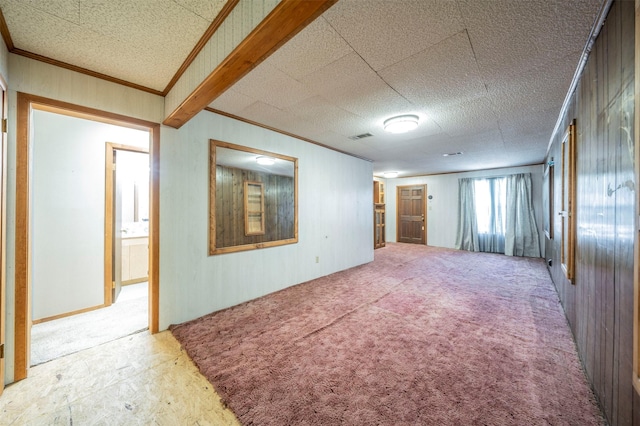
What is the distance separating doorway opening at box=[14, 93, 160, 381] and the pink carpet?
104 cm

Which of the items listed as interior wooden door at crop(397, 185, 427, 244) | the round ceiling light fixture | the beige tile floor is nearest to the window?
interior wooden door at crop(397, 185, 427, 244)

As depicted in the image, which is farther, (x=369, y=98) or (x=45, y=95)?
(x=369, y=98)

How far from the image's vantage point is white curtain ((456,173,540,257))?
19.4ft

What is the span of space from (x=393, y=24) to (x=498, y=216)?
258 inches

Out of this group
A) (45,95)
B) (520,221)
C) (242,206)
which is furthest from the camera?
(520,221)

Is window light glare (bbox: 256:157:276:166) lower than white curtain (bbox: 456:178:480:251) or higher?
higher

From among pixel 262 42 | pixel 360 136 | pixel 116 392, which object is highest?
pixel 360 136

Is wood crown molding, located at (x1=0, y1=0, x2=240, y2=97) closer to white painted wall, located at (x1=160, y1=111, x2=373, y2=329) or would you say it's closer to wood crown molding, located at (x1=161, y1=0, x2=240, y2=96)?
wood crown molding, located at (x1=161, y1=0, x2=240, y2=96)

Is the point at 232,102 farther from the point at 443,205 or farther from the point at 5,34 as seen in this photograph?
the point at 443,205

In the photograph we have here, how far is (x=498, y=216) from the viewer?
6336 millimetres

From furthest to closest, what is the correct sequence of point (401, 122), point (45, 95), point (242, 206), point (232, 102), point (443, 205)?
1. point (443, 205)
2. point (242, 206)
3. point (401, 122)
4. point (232, 102)
5. point (45, 95)

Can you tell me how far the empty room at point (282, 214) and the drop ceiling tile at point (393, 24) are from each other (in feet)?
0.04

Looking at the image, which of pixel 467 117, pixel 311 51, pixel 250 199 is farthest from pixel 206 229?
pixel 467 117

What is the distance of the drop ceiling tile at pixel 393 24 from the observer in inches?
52.7
